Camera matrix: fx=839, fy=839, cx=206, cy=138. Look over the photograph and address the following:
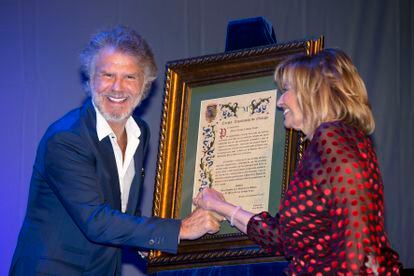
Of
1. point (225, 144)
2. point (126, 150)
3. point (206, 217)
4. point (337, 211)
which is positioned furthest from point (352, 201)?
point (126, 150)

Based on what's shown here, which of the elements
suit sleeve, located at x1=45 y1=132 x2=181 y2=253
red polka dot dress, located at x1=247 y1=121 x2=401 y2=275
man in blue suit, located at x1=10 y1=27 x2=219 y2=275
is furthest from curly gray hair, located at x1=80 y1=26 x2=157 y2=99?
red polka dot dress, located at x1=247 y1=121 x2=401 y2=275

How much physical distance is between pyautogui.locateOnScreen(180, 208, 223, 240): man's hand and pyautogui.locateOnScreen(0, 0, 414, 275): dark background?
5.58 ft

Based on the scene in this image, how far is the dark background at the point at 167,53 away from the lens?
479 cm

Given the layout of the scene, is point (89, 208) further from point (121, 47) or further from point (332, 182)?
point (332, 182)

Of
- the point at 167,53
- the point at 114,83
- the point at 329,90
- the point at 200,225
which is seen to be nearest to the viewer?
the point at 329,90

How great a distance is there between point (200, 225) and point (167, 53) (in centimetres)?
201

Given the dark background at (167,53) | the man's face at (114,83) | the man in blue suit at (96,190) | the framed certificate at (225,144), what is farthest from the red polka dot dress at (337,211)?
the dark background at (167,53)

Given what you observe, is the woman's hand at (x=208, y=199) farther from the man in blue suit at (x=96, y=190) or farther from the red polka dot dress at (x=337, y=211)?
the red polka dot dress at (x=337, y=211)

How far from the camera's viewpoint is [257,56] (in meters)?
3.46

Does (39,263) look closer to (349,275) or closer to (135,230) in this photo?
(135,230)

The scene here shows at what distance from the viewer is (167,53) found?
511 cm

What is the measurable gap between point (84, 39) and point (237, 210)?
2.07 metres

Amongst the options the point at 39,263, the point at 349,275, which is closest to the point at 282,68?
the point at 349,275

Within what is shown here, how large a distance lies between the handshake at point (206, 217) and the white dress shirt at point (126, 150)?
1.24 ft
